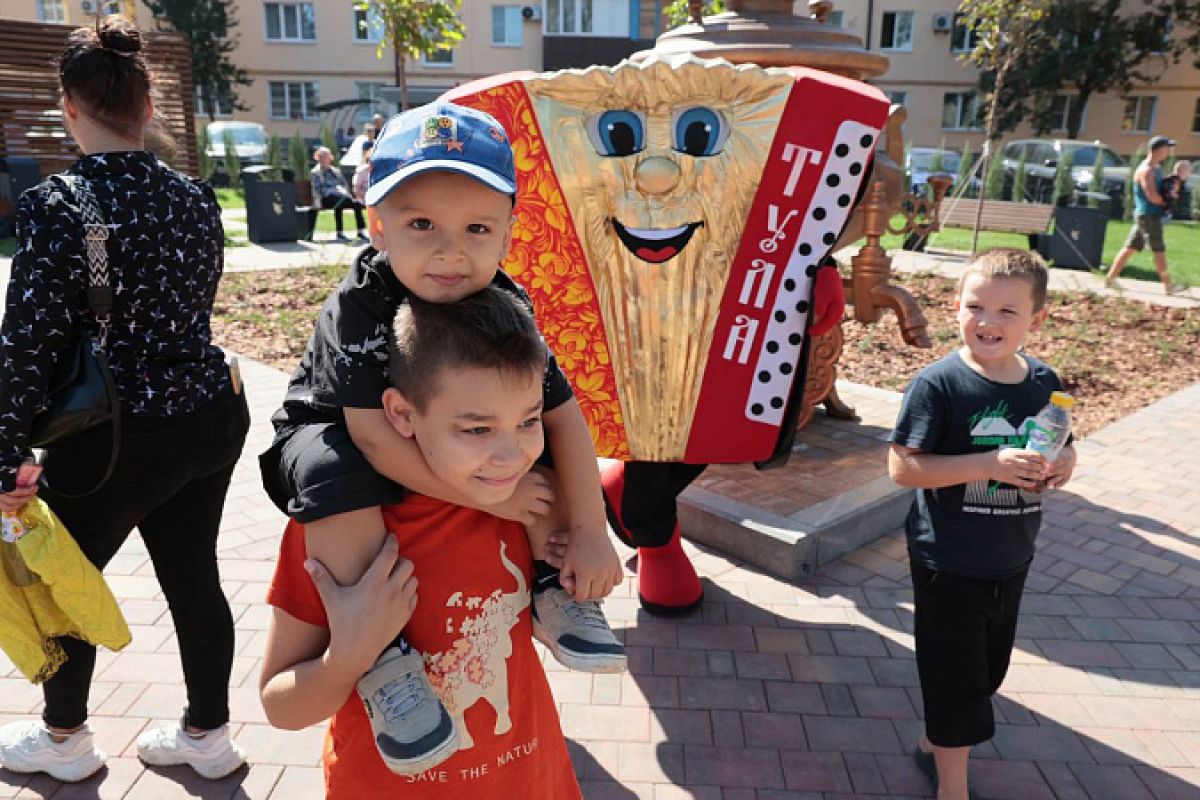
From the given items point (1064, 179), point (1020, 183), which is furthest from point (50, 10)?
point (1064, 179)

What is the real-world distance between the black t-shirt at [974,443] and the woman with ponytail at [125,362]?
1.82 m

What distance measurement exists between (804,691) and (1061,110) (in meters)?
39.0

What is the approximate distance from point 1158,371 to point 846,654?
5.59 metres

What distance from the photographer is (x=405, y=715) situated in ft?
4.17

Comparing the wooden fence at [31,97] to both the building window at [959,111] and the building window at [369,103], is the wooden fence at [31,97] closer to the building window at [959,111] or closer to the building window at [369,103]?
the building window at [369,103]

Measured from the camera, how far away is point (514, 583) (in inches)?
57.7

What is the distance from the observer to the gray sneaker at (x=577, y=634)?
4.72 feet

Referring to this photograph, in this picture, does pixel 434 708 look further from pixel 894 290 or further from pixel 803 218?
pixel 894 290

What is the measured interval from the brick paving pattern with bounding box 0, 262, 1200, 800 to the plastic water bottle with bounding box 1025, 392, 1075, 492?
3.61 ft

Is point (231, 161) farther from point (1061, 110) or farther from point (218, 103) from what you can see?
point (1061, 110)

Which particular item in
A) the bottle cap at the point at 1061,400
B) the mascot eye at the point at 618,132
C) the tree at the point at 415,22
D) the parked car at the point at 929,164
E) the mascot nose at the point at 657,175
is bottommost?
the parked car at the point at 929,164

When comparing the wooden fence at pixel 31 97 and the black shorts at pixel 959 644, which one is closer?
the black shorts at pixel 959 644

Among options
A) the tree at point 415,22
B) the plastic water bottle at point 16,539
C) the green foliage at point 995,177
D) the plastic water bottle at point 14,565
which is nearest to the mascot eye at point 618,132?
the plastic water bottle at point 16,539

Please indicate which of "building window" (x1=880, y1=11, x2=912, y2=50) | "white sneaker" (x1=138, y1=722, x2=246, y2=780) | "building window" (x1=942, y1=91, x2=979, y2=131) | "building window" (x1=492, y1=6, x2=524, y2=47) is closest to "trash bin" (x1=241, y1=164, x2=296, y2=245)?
"white sneaker" (x1=138, y1=722, x2=246, y2=780)
